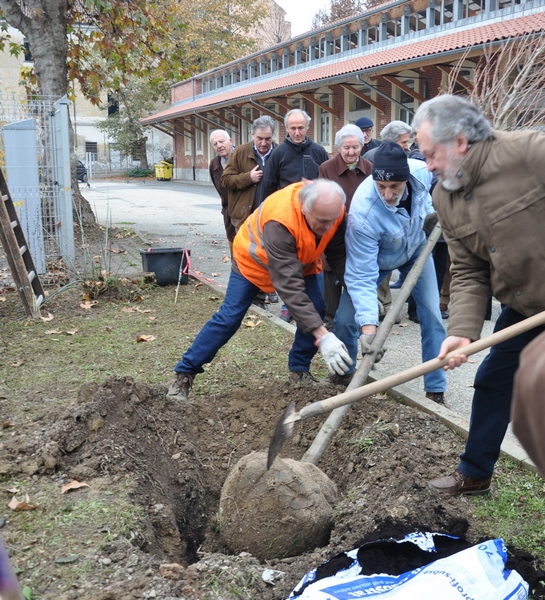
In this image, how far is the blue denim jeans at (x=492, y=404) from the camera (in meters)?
3.22

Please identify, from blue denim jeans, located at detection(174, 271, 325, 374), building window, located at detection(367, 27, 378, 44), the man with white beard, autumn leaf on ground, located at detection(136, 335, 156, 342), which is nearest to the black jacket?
autumn leaf on ground, located at detection(136, 335, 156, 342)

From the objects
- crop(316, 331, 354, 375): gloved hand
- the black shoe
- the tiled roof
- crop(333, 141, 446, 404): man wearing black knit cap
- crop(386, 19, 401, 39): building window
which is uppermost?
crop(386, 19, 401, 39): building window

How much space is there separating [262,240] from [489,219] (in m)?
1.63

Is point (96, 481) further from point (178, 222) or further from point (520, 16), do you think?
point (520, 16)

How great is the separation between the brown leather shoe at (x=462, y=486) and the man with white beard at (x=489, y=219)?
1.04 feet

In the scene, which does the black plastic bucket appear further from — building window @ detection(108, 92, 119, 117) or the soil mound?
building window @ detection(108, 92, 119, 117)

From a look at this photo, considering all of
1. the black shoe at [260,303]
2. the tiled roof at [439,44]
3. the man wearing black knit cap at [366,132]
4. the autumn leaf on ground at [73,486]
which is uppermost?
the tiled roof at [439,44]

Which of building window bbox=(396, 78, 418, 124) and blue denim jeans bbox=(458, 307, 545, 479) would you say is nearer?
blue denim jeans bbox=(458, 307, 545, 479)

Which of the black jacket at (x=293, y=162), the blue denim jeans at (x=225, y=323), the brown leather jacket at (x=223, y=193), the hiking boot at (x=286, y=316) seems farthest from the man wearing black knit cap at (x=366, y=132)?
the blue denim jeans at (x=225, y=323)

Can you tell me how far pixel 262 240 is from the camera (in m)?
4.25

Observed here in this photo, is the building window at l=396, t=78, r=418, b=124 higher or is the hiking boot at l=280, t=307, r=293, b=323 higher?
the building window at l=396, t=78, r=418, b=124

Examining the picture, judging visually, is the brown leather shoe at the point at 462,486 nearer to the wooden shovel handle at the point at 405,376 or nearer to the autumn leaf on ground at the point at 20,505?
the wooden shovel handle at the point at 405,376

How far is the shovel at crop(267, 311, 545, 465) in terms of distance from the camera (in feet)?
9.46

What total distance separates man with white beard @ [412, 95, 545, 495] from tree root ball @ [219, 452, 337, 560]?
969 millimetres
